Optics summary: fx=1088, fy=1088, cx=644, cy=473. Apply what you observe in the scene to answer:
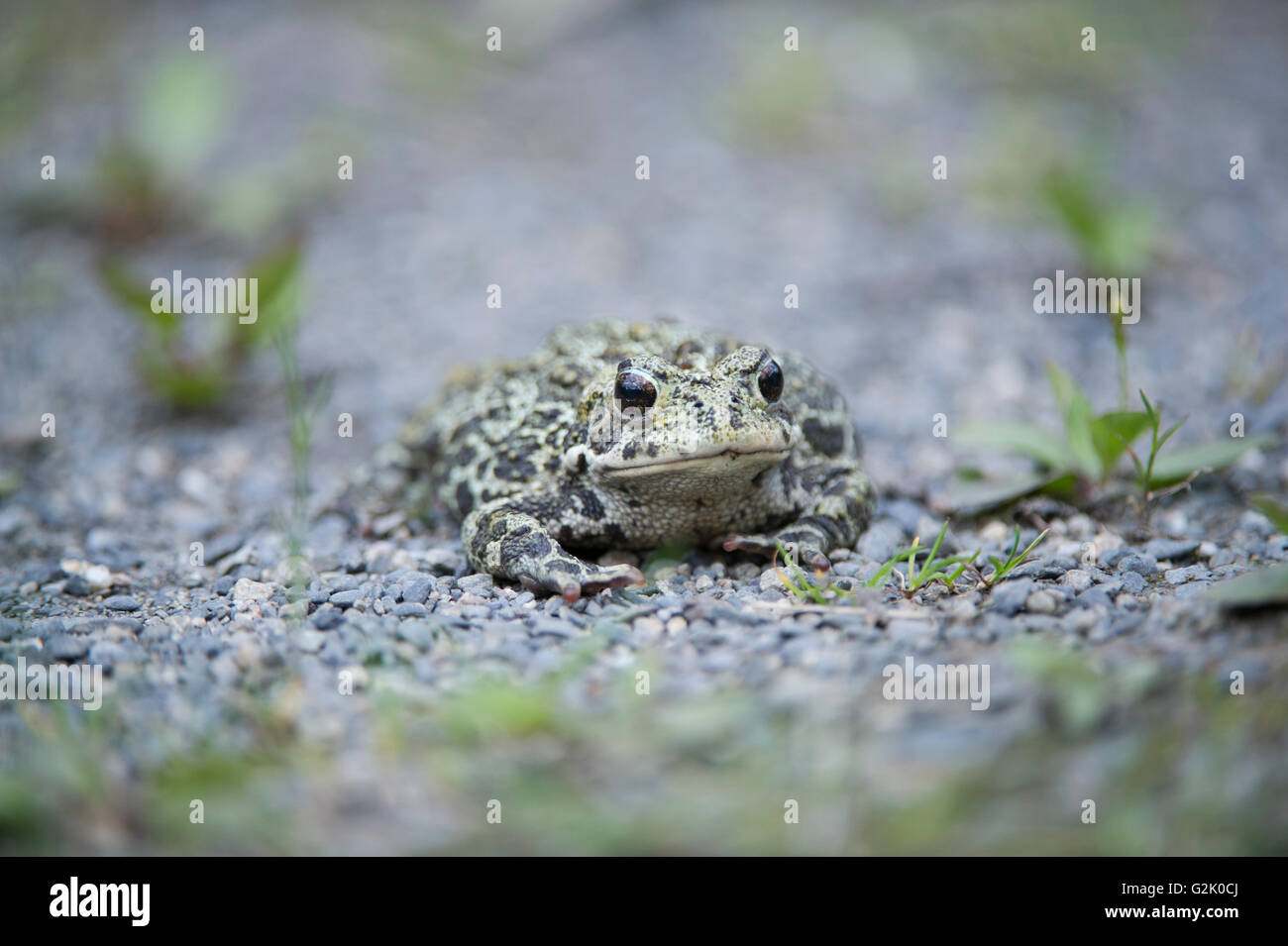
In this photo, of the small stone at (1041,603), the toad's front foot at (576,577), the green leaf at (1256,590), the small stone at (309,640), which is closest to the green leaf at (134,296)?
the small stone at (309,640)

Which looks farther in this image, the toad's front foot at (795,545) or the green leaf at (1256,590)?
the toad's front foot at (795,545)

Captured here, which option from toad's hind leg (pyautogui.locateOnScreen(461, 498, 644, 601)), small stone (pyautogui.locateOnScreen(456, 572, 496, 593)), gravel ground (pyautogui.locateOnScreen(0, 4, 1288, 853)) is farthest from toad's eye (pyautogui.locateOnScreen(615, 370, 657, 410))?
small stone (pyautogui.locateOnScreen(456, 572, 496, 593))

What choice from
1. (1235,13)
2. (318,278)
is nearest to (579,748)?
(318,278)

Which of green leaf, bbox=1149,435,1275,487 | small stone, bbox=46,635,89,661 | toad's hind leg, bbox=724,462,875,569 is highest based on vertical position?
green leaf, bbox=1149,435,1275,487

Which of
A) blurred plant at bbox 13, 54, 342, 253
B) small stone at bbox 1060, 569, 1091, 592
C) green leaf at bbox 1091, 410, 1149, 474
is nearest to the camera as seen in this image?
small stone at bbox 1060, 569, 1091, 592

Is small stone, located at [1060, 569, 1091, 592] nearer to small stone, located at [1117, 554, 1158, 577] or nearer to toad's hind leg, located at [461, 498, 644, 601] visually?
small stone, located at [1117, 554, 1158, 577]

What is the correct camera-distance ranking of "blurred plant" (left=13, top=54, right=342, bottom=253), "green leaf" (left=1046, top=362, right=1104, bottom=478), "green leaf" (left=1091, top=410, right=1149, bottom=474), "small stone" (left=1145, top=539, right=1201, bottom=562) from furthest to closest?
"blurred plant" (left=13, top=54, right=342, bottom=253), "green leaf" (left=1046, top=362, right=1104, bottom=478), "green leaf" (left=1091, top=410, right=1149, bottom=474), "small stone" (left=1145, top=539, right=1201, bottom=562)

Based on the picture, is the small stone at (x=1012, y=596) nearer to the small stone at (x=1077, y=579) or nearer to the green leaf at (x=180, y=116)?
the small stone at (x=1077, y=579)
